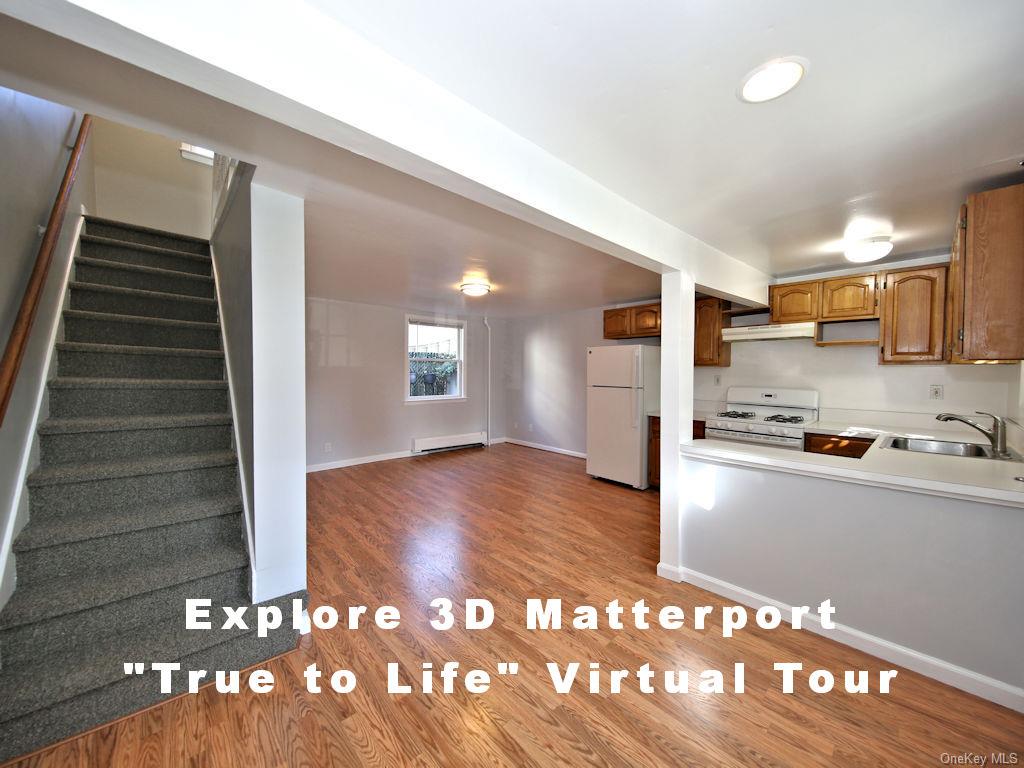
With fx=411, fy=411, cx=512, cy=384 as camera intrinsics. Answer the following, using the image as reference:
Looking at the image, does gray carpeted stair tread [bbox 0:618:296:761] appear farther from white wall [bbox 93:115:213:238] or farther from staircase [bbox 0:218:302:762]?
white wall [bbox 93:115:213:238]

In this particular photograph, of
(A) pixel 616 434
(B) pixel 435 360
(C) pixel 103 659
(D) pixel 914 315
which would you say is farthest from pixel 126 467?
(D) pixel 914 315

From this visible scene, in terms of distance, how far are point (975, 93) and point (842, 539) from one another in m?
1.86

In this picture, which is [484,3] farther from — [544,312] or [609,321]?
[544,312]

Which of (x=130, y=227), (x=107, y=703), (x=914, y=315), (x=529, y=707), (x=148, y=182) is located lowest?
(x=529, y=707)

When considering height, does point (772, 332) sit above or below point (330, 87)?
below

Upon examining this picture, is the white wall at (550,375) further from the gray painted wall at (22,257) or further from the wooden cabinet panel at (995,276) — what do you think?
the gray painted wall at (22,257)

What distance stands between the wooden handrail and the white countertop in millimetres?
3119

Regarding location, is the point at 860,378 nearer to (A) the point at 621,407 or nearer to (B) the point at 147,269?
(A) the point at 621,407

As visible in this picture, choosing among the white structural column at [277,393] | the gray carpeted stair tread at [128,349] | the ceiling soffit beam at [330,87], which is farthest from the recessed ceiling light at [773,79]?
the gray carpeted stair tread at [128,349]

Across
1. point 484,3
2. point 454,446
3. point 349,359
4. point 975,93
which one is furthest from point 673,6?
point 454,446

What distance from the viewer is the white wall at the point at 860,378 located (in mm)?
3096

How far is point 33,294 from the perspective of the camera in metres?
1.75

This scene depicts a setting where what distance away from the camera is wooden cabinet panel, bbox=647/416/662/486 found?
4.45 meters

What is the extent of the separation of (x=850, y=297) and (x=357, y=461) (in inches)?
220
